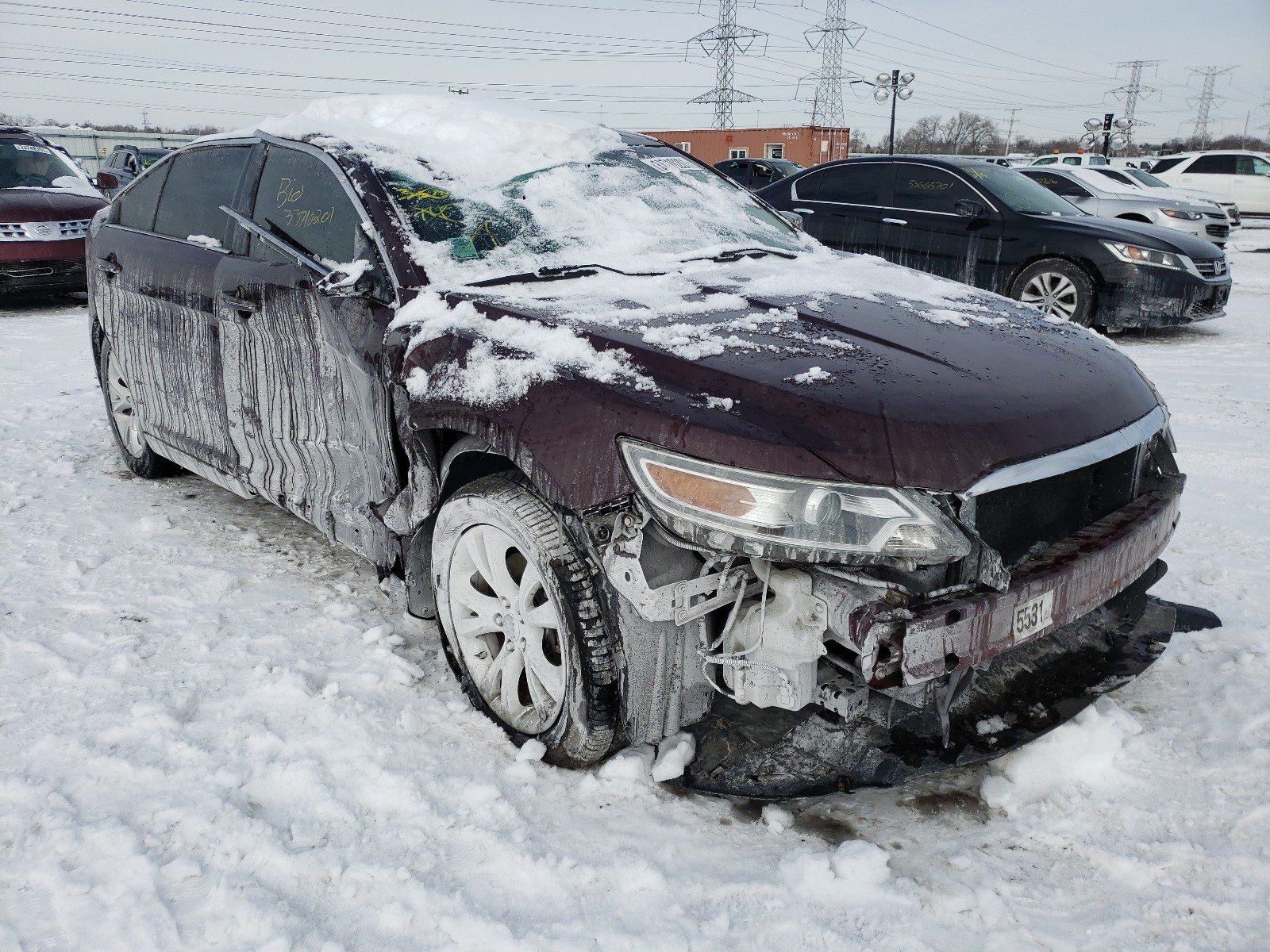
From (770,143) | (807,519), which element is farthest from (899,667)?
(770,143)

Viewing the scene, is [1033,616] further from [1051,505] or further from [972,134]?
[972,134]

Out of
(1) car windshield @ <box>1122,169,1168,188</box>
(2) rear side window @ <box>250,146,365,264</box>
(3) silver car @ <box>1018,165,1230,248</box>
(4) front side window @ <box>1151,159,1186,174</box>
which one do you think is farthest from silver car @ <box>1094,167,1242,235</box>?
(2) rear side window @ <box>250,146,365,264</box>

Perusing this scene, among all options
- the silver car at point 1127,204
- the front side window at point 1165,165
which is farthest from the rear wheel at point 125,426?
the front side window at point 1165,165

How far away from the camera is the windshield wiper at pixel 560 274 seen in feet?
8.85

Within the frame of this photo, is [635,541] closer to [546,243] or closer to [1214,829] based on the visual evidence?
[546,243]

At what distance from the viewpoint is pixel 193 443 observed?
379 centimetres

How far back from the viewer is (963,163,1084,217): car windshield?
8250 millimetres

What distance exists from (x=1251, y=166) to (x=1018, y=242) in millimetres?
19072

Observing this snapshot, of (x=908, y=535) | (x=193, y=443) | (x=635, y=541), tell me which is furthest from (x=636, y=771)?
(x=193, y=443)

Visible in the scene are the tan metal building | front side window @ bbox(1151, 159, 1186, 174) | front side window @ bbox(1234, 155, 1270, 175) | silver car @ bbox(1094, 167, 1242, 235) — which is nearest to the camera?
silver car @ bbox(1094, 167, 1242, 235)

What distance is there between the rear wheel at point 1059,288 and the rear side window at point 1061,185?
499 cm

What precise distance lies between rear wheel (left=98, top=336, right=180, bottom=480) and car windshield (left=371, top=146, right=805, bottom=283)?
2316 millimetres

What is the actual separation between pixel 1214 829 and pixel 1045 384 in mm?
1114

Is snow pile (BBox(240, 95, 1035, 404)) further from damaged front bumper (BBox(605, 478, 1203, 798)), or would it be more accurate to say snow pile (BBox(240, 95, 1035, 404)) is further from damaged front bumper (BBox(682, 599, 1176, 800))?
damaged front bumper (BBox(682, 599, 1176, 800))
